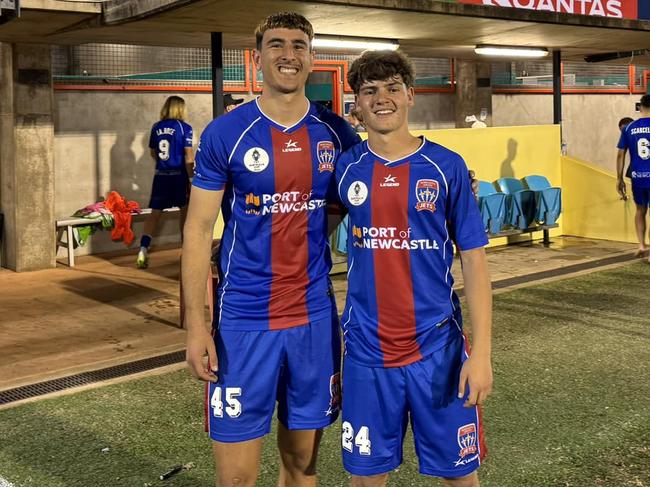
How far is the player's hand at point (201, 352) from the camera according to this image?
3.19 metres

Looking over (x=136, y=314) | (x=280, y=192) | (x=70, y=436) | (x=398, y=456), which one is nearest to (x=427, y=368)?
(x=398, y=456)

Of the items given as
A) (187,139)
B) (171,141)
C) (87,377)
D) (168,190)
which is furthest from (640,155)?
(87,377)

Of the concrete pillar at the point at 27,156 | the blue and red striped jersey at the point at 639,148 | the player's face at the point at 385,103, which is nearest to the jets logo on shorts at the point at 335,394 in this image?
the player's face at the point at 385,103

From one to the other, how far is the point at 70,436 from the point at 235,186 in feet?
8.83

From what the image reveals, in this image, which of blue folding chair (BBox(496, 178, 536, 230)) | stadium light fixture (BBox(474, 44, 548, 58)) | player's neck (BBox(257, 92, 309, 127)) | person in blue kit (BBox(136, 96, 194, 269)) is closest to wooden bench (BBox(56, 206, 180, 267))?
person in blue kit (BBox(136, 96, 194, 269))

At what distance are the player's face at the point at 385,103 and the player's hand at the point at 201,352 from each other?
97 centimetres

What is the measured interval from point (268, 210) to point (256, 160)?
0.62 feet

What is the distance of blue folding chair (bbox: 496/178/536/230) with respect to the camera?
12.4 meters

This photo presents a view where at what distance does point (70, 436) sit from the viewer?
5301 mm

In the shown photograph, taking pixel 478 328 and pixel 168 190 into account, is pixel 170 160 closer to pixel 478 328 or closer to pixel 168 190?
pixel 168 190

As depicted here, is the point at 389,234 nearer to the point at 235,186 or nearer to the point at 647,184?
the point at 235,186

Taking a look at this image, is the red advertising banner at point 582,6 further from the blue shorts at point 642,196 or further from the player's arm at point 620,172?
the blue shorts at point 642,196

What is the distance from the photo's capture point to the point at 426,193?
3121 millimetres

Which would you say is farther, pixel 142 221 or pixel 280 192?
pixel 142 221
